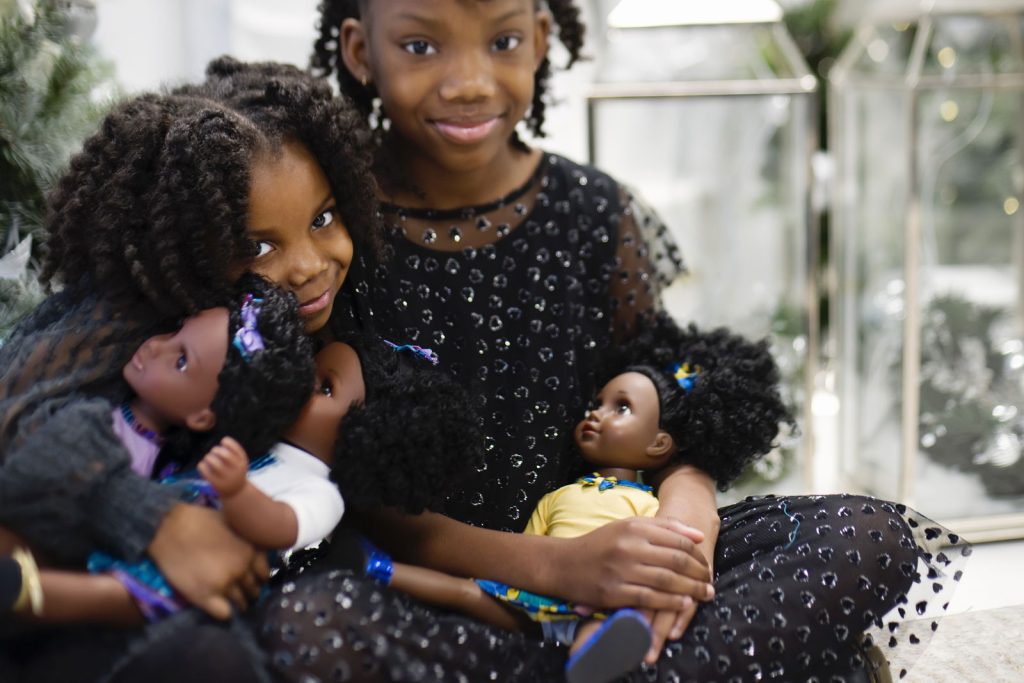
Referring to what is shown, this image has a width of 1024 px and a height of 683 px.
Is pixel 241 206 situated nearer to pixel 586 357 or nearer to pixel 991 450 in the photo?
pixel 586 357

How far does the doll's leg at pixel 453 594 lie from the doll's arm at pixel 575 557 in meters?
0.04

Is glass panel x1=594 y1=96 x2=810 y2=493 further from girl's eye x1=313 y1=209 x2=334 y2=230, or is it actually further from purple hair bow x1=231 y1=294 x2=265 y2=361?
purple hair bow x1=231 y1=294 x2=265 y2=361

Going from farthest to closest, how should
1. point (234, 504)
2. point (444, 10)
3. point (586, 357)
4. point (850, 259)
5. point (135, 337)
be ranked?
point (850, 259) → point (586, 357) → point (444, 10) → point (135, 337) → point (234, 504)

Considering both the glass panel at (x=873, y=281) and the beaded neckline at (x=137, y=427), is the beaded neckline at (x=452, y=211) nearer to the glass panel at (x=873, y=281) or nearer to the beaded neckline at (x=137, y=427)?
the beaded neckline at (x=137, y=427)

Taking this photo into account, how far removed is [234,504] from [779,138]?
1.51m

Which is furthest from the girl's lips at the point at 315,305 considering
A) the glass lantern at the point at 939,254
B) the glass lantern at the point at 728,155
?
the glass lantern at the point at 939,254

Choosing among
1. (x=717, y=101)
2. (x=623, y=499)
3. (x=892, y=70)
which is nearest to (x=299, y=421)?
(x=623, y=499)

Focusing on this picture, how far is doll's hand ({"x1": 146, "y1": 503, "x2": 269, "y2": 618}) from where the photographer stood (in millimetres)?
1055

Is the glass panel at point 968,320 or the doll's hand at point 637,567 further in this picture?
the glass panel at point 968,320

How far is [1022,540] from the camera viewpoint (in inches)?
83.1

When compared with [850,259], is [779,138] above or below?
above

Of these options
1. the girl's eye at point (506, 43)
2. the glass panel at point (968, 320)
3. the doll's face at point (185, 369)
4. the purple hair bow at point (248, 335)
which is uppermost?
the girl's eye at point (506, 43)

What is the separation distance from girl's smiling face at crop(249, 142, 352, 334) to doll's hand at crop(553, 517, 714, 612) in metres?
0.41

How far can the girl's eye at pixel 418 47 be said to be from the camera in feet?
4.60
